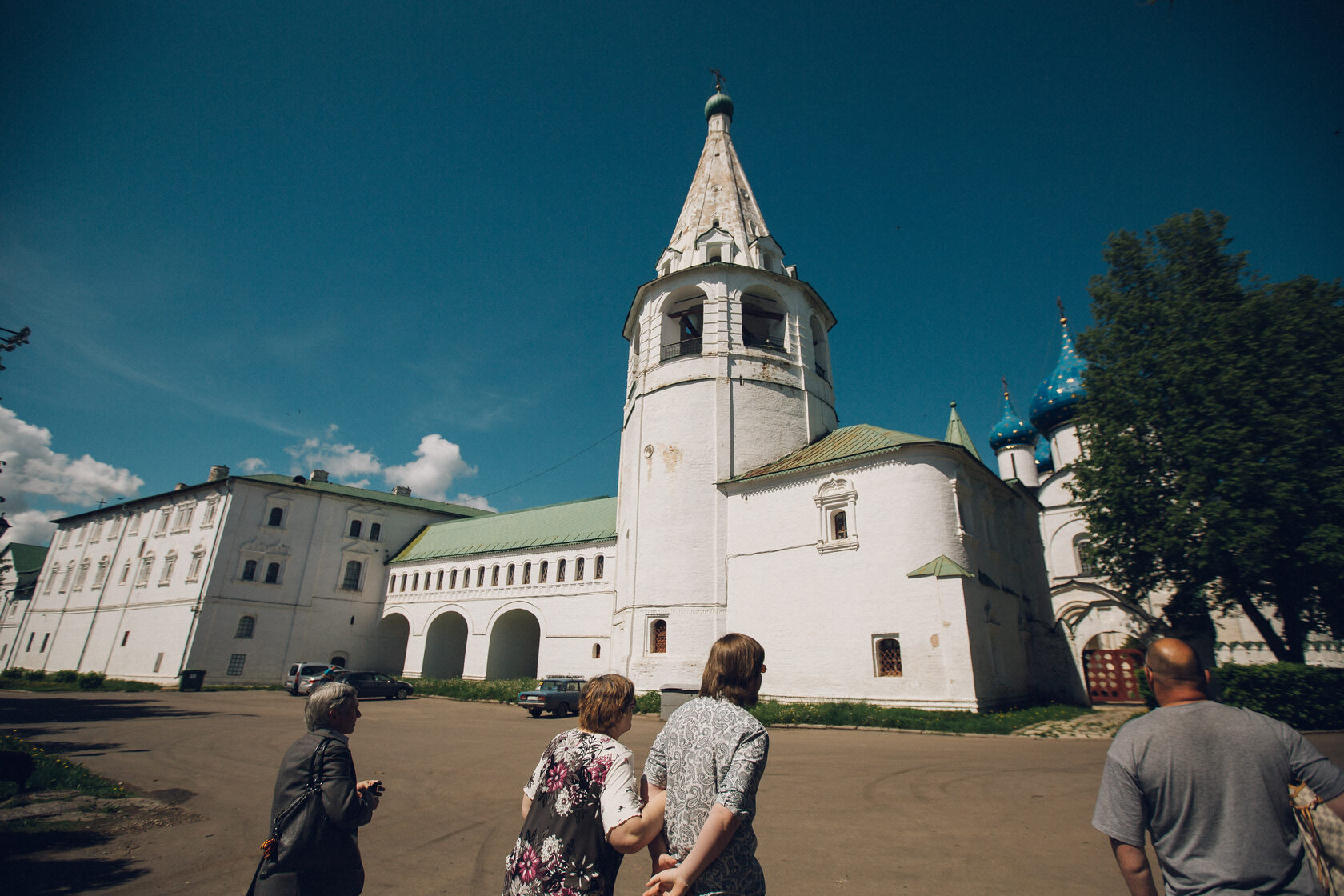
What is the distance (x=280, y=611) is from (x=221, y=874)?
35419 millimetres

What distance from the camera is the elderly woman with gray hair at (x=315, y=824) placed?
9.63 ft

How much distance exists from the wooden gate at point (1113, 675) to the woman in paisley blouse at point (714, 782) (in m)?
27.1

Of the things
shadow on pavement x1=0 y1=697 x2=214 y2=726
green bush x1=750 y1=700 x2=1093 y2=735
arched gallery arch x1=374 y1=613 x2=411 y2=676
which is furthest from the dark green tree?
arched gallery arch x1=374 y1=613 x2=411 y2=676

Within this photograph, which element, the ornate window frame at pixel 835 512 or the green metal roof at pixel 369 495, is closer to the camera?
the ornate window frame at pixel 835 512

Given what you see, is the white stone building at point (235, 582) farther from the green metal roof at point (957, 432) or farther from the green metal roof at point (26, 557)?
the green metal roof at point (957, 432)

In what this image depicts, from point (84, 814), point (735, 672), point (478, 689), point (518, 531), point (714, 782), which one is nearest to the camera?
point (714, 782)

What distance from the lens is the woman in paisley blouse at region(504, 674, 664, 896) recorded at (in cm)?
258

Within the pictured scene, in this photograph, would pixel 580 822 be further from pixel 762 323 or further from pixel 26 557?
pixel 26 557

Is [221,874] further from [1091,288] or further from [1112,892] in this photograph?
[1091,288]

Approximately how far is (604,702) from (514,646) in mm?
32610

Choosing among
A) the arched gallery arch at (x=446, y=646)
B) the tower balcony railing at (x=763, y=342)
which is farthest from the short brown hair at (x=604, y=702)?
the arched gallery arch at (x=446, y=646)

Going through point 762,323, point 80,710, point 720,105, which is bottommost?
point 80,710

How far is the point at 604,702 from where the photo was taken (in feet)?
9.45

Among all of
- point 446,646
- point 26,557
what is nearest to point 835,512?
point 446,646
